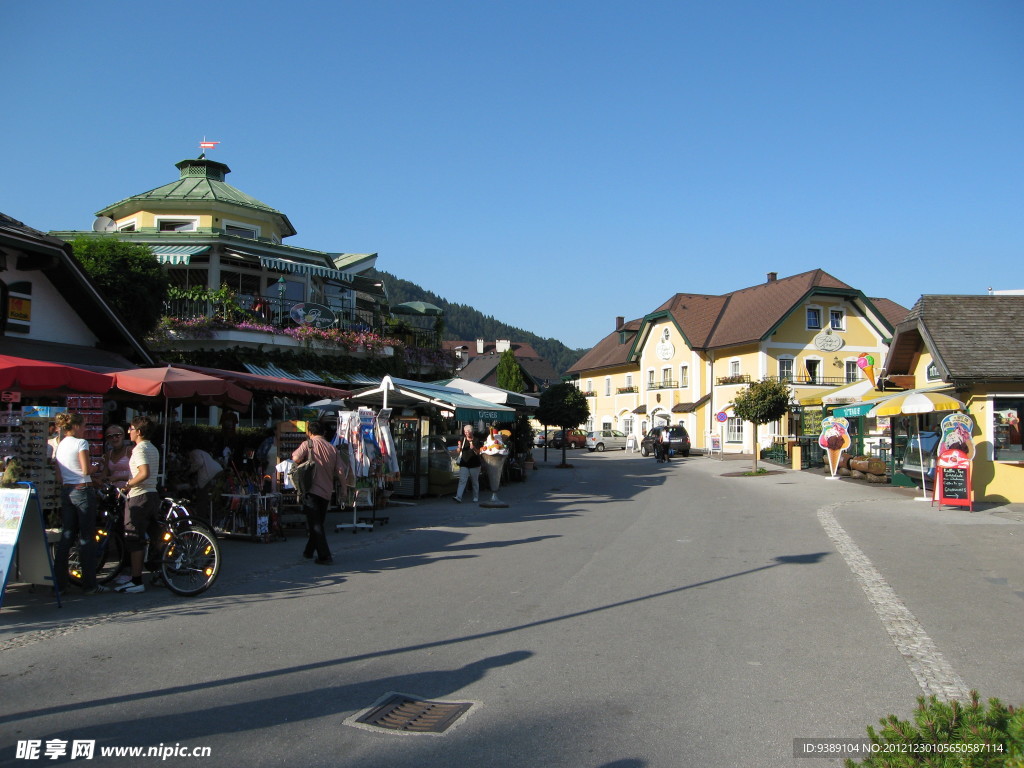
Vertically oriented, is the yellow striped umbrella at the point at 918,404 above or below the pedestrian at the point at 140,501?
above

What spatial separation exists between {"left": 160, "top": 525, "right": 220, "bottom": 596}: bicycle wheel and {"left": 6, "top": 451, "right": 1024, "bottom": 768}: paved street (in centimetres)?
25

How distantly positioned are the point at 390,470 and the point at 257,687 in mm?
8970

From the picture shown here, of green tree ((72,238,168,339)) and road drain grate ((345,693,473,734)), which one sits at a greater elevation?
green tree ((72,238,168,339))

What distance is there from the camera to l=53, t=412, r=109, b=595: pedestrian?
765cm

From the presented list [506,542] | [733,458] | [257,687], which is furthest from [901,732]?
[733,458]

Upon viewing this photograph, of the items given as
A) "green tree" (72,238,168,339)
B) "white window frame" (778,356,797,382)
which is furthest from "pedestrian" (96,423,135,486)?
"white window frame" (778,356,797,382)

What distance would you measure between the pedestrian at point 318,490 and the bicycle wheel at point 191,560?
1930mm

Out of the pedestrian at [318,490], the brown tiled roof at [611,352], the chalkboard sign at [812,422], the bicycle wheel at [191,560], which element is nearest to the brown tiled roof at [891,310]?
the brown tiled roof at [611,352]

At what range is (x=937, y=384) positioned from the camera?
2078cm

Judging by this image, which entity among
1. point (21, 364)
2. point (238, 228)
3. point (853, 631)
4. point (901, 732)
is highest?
point (238, 228)

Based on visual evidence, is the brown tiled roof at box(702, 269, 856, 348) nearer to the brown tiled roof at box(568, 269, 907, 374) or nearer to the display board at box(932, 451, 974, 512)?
the brown tiled roof at box(568, 269, 907, 374)

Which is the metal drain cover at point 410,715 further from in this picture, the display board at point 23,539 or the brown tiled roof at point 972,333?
the brown tiled roof at point 972,333

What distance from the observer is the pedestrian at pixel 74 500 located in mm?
7652

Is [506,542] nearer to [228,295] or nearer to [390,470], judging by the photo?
[390,470]
